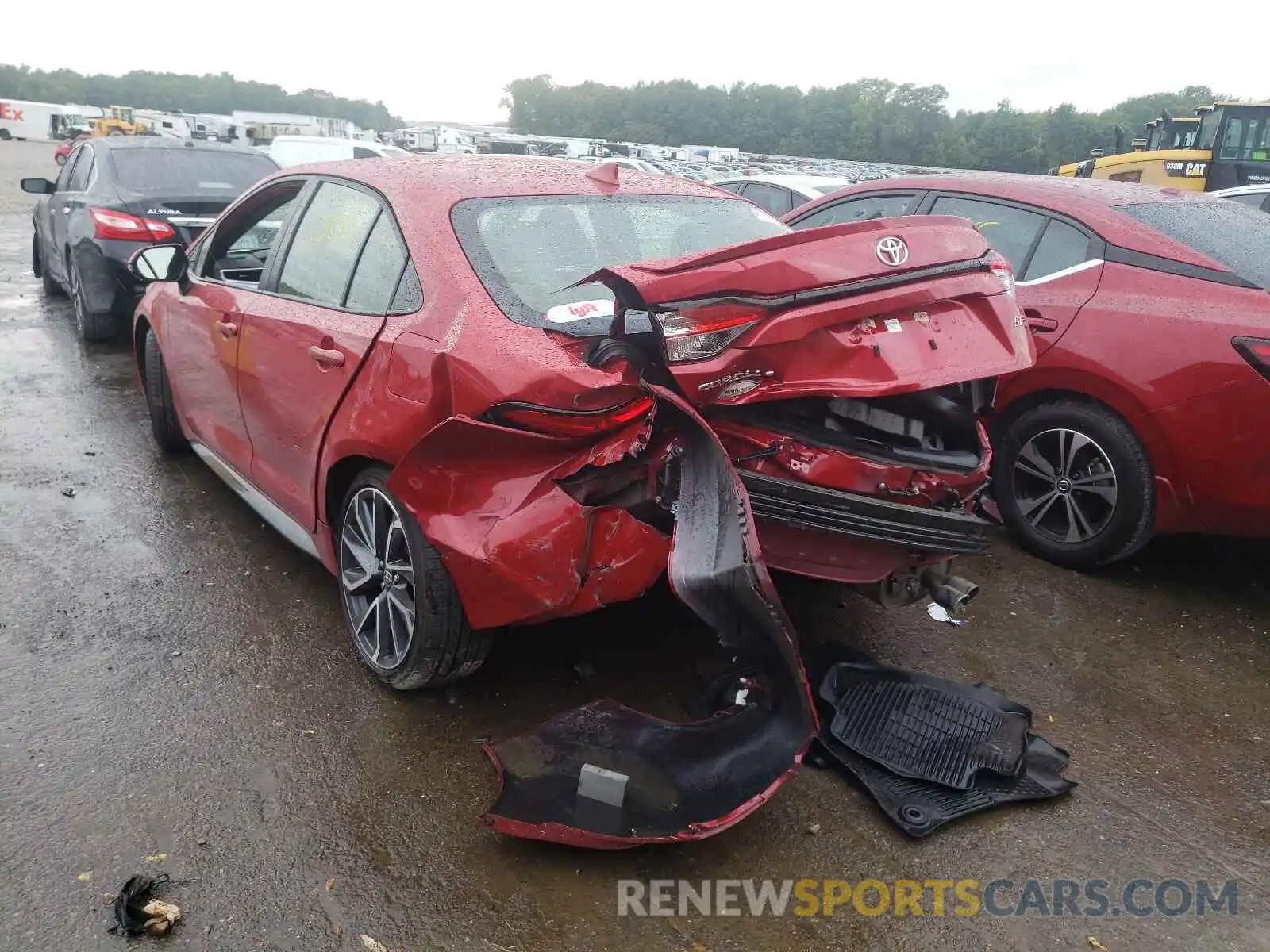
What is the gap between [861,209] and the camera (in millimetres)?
5531

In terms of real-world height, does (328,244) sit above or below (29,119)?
below

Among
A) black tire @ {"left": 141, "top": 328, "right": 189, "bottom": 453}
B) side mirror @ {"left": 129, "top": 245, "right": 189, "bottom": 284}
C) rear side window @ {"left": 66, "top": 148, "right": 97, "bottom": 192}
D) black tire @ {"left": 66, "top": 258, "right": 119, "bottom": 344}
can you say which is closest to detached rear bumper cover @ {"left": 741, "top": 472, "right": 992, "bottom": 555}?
side mirror @ {"left": 129, "top": 245, "right": 189, "bottom": 284}

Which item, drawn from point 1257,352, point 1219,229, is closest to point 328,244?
point 1257,352

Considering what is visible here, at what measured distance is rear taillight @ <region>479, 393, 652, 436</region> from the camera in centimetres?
247

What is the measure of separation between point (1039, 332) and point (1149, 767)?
6.82 feet

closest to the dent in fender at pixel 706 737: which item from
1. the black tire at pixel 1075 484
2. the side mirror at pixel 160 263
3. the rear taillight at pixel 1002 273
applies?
the rear taillight at pixel 1002 273

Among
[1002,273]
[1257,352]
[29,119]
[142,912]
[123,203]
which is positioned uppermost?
[29,119]

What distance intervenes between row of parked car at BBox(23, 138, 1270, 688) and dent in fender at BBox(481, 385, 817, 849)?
0.33ft

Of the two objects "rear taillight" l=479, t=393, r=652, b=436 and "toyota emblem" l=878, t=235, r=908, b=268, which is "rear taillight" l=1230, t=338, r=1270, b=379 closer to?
"toyota emblem" l=878, t=235, r=908, b=268

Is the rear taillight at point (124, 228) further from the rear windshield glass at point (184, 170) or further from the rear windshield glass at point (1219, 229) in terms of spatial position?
the rear windshield glass at point (1219, 229)

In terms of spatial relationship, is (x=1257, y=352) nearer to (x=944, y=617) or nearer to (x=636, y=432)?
(x=944, y=617)

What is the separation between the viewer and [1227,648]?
12.1 feet

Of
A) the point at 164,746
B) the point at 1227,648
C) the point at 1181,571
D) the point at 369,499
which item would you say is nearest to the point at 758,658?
the point at 369,499

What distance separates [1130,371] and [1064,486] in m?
0.60
